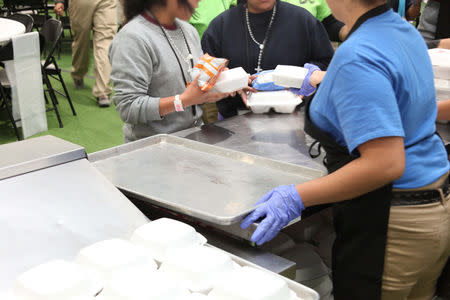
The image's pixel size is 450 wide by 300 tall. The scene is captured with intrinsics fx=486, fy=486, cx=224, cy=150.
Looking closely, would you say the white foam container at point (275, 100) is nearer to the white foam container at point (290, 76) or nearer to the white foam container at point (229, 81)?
the white foam container at point (290, 76)

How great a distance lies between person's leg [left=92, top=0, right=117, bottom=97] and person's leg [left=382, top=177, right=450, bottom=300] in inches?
183

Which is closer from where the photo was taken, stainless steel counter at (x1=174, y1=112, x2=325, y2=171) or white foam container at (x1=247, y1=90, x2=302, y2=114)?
stainless steel counter at (x1=174, y1=112, x2=325, y2=171)

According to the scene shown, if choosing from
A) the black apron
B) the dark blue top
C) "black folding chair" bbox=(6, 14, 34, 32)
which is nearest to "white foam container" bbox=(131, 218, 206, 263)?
the black apron

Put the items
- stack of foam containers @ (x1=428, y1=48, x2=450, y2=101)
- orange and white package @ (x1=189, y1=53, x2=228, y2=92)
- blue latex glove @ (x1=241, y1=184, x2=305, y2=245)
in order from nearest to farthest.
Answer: blue latex glove @ (x1=241, y1=184, x2=305, y2=245) < orange and white package @ (x1=189, y1=53, x2=228, y2=92) < stack of foam containers @ (x1=428, y1=48, x2=450, y2=101)

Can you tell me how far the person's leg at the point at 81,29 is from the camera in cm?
546

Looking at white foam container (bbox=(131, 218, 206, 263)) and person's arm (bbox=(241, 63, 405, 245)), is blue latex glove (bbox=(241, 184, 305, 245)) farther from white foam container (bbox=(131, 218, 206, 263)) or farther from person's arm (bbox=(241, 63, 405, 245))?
white foam container (bbox=(131, 218, 206, 263))

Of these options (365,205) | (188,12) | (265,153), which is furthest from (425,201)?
(188,12)

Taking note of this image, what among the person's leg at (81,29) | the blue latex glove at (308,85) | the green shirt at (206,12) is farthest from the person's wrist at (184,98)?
the person's leg at (81,29)

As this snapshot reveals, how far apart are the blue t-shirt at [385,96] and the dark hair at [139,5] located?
3.20 feet

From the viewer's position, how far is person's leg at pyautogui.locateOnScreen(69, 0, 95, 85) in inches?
215

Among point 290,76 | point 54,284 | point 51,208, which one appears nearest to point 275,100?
point 290,76

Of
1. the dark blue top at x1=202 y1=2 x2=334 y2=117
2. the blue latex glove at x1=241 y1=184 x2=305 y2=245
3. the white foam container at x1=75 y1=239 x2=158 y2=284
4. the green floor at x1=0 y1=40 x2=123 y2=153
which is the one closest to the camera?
the white foam container at x1=75 y1=239 x2=158 y2=284

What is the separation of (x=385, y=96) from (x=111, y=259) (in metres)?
0.72

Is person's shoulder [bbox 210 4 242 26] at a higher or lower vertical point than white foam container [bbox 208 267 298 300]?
higher
